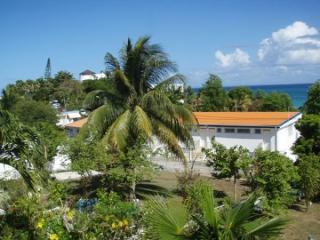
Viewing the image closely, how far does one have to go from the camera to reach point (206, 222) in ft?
20.5

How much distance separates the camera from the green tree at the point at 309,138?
2148 cm

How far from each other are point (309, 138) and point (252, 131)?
1012cm

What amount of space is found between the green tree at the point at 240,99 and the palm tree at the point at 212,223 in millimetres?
48830

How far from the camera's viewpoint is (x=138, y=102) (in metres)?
18.9

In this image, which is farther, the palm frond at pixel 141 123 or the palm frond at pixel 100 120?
the palm frond at pixel 100 120

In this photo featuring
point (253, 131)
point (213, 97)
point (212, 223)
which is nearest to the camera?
point (212, 223)

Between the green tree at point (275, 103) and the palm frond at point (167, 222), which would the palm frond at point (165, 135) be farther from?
the green tree at point (275, 103)

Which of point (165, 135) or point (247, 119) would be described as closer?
point (165, 135)

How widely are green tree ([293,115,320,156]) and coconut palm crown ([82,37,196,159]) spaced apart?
6.52 metres

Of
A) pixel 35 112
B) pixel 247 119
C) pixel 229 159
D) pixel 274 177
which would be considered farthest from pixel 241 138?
pixel 35 112

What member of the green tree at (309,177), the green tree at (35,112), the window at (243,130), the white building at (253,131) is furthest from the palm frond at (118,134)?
the green tree at (35,112)

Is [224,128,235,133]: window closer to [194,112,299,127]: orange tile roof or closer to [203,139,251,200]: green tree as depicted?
[194,112,299,127]: orange tile roof

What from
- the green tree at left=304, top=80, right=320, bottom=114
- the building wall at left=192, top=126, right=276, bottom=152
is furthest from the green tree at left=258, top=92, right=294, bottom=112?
the building wall at left=192, top=126, right=276, bottom=152

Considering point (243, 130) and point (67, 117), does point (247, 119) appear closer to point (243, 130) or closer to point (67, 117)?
point (243, 130)
